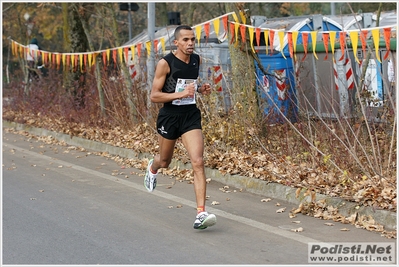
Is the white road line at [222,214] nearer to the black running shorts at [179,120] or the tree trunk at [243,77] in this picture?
the black running shorts at [179,120]

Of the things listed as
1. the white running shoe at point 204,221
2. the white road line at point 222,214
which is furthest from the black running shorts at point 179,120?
the white road line at point 222,214

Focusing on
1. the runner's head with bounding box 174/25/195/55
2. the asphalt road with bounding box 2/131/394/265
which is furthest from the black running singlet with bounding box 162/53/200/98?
the asphalt road with bounding box 2/131/394/265

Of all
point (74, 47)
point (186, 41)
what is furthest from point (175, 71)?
point (74, 47)

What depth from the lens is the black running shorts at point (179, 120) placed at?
7.52m

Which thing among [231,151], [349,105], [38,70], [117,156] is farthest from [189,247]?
[38,70]

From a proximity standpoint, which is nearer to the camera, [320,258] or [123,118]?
[320,258]

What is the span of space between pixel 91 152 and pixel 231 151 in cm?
386

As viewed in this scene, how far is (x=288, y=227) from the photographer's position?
730cm

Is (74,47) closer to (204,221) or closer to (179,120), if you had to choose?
(179,120)

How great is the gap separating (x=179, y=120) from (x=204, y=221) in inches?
41.0

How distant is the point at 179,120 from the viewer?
24.7 ft

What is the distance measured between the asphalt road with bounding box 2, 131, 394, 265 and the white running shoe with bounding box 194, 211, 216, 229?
0.08m

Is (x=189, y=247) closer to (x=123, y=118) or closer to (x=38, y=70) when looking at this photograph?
(x=123, y=118)

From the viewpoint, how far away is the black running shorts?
7516 mm
